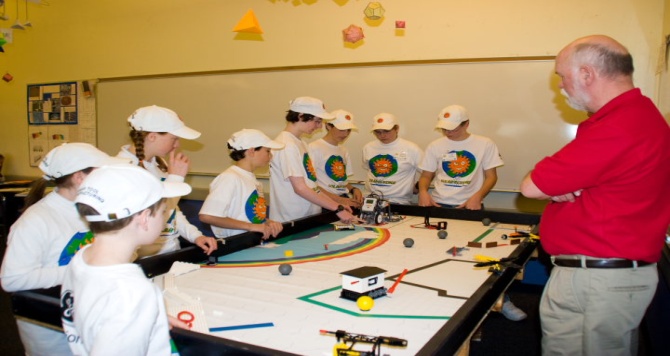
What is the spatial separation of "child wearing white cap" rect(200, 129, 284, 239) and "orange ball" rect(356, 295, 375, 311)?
1164mm

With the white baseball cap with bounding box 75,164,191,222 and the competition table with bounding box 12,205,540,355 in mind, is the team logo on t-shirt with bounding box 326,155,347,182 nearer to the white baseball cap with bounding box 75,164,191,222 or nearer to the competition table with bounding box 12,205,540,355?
the competition table with bounding box 12,205,540,355

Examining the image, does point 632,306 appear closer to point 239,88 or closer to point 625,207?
point 625,207

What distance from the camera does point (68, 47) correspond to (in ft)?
22.8

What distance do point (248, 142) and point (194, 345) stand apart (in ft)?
5.63

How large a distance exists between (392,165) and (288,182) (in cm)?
120

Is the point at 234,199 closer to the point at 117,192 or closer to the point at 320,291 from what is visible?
the point at 320,291

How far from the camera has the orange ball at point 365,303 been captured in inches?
69.7

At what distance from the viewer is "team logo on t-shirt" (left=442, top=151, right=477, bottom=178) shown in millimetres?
4152

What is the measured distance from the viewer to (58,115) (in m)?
7.13

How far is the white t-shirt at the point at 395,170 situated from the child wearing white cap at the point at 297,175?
2.81ft

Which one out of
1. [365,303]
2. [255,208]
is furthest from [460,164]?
[365,303]

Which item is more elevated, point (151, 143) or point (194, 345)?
point (151, 143)

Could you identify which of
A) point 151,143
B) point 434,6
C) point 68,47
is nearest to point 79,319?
point 151,143

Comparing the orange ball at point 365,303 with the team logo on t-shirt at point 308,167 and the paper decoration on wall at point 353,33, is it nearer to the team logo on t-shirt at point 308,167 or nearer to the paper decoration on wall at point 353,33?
the team logo on t-shirt at point 308,167
